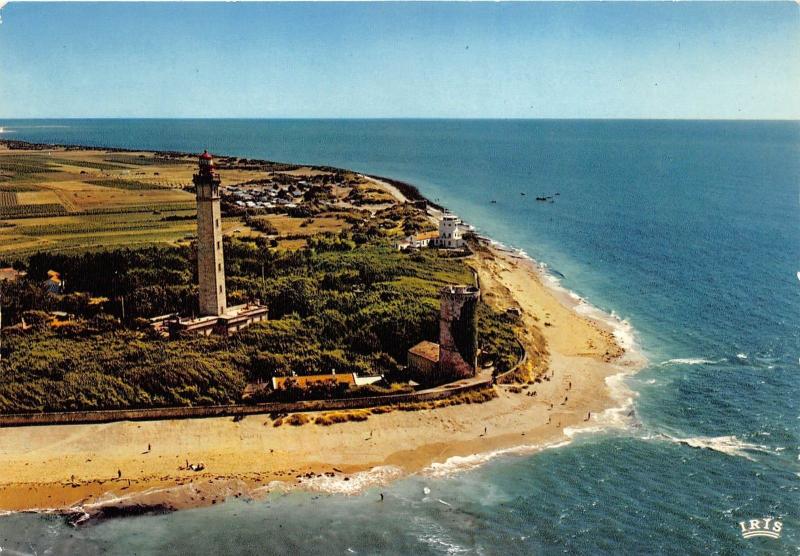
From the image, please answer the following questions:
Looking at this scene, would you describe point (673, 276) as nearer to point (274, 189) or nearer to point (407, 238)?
point (407, 238)

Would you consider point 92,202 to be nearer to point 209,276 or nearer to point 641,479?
point 209,276

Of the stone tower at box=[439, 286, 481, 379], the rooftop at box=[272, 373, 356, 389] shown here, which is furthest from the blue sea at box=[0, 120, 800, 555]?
the rooftop at box=[272, 373, 356, 389]

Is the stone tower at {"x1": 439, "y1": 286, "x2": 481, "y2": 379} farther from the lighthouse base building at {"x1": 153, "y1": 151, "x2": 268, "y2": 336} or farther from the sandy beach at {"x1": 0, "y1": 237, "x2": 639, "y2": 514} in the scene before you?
the lighthouse base building at {"x1": 153, "y1": 151, "x2": 268, "y2": 336}

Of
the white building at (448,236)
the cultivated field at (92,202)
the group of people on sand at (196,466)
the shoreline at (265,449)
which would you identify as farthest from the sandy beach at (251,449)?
the cultivated field at (92,202)

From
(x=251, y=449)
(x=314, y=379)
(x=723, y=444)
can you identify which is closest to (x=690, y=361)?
(x=723, y=444)

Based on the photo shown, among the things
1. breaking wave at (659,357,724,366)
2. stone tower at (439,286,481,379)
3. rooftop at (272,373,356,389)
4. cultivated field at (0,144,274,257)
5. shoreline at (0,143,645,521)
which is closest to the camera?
shoreline at (0,143,645,521)

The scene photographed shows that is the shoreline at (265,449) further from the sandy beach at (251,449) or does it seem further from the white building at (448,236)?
the white building at (448,236)
